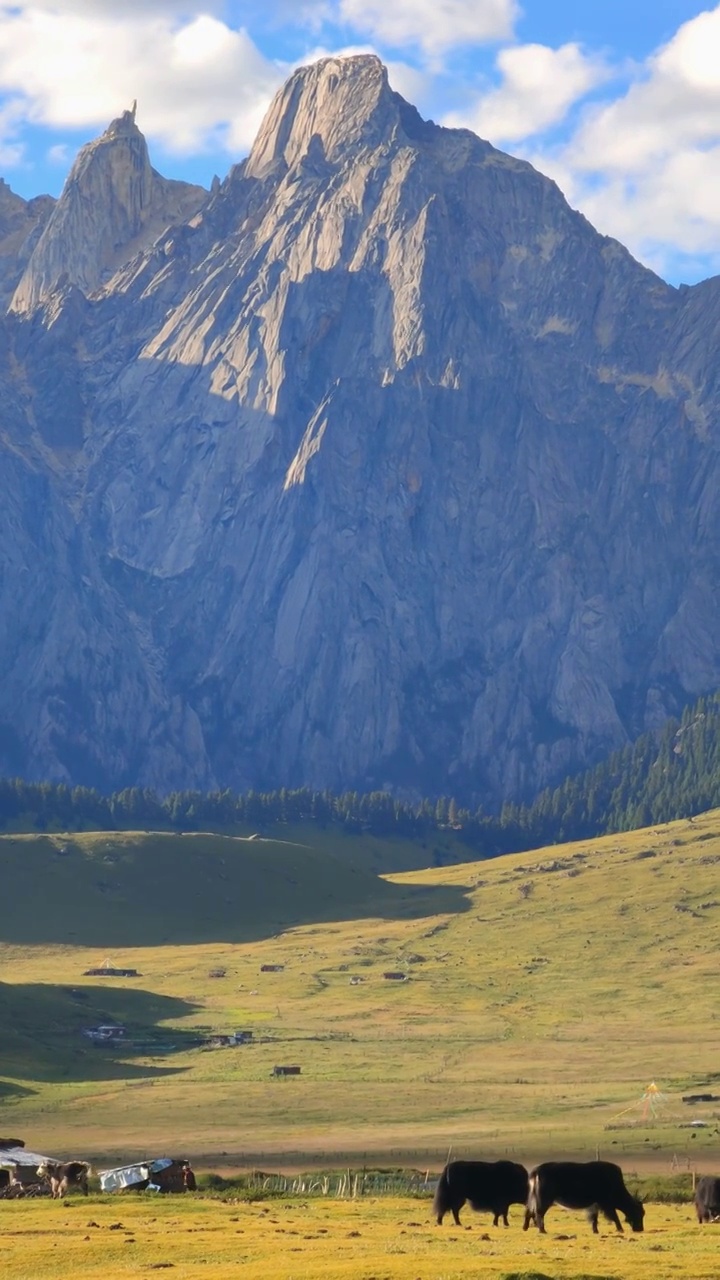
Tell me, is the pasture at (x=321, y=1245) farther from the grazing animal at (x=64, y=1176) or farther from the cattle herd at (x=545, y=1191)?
the grazing animal at (x=64, y=1176)

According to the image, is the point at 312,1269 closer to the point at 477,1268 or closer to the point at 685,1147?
the point at 477,1268

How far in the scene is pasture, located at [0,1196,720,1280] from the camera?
51.6 m

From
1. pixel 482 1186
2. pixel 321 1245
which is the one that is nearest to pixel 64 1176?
pixel 482 1186

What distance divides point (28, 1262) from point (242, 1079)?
117 m

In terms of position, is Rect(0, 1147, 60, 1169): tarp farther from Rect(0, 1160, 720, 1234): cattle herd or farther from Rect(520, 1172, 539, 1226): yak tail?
Rect(520, 1172, 539, 1226): yak tail

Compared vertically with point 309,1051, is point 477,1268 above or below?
below

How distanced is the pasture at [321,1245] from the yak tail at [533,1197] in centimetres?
→ 92

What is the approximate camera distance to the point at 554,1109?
148 metres

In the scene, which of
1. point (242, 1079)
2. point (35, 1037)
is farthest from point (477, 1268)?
point (35, 1037)

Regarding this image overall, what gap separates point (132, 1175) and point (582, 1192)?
91.7ft

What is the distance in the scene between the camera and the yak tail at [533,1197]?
209 feet

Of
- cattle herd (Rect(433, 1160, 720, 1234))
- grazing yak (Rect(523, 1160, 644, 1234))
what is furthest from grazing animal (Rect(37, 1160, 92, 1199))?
grazing yak (Rect(523, 1160, 644, 1234))

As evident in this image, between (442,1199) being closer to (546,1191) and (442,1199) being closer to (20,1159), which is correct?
(546,1191)

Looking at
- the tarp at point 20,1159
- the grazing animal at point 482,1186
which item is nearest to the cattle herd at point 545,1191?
the grazing animal at point 482,1186
